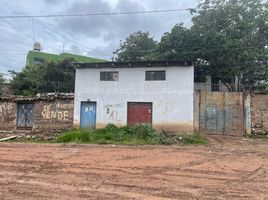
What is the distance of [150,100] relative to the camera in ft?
69.8

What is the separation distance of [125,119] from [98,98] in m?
2.46

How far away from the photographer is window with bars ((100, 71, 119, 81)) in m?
22.2

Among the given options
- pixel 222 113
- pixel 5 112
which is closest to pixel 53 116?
pixel 5 112

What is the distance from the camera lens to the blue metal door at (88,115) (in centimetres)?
2242

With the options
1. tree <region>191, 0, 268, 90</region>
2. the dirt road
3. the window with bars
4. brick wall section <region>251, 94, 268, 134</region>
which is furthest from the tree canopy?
the dirt road

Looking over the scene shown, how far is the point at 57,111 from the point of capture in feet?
75.9

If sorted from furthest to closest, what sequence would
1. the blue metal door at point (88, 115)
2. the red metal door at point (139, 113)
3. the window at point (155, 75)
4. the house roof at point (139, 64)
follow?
the blue metal door at point (88, 115), the red metal door at point (139, 113), the window at point (155, 75), the house roof at point (139, 64)

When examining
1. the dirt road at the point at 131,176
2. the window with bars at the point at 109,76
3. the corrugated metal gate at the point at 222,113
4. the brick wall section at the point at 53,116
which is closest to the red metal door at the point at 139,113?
the window with bars at the point at 109,76

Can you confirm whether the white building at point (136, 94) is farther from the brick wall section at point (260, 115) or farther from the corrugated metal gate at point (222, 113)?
the brick wall section at point (260, 115)

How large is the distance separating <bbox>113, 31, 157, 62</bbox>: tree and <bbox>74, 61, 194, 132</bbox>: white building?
59.1 ft

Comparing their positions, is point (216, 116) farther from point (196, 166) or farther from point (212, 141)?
point (196, 166)

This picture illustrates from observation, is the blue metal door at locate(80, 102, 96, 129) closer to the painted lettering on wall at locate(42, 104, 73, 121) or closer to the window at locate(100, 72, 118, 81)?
the painted lettering on wall at locate(42, 104, 73, 121)

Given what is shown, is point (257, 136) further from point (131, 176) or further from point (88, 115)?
point (131, 176)

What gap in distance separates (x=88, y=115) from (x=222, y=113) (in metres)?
9.86
